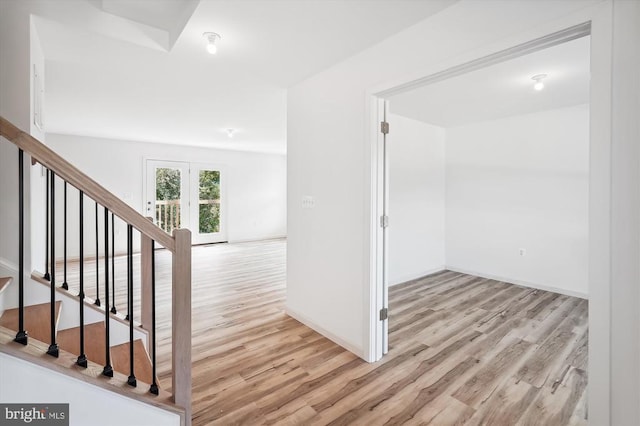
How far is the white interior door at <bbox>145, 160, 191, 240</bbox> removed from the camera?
6.66 m

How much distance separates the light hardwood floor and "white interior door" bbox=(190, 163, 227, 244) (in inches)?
148

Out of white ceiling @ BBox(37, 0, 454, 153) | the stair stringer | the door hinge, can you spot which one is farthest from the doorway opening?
the stair stringer

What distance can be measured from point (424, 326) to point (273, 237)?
630 cm

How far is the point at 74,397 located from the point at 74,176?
0.90 m

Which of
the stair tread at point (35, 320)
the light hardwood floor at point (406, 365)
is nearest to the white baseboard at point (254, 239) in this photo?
the light hardwood floor at point (406, 365)

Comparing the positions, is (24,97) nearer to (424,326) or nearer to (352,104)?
(352,104)

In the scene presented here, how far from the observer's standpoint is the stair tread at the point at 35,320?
1564mm

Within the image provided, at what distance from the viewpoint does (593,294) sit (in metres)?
1.28

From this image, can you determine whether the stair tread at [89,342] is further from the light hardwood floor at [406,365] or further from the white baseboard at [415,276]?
the white baseboard at [415,276]

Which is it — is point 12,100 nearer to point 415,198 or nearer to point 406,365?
point 406,365

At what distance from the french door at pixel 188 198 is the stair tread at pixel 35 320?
4.92 m

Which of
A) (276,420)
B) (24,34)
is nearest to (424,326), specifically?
(276,420)

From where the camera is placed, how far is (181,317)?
147 centimetres

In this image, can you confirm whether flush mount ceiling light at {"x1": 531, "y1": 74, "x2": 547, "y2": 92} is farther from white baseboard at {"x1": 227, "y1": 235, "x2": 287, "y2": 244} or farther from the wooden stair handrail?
white baseboard at {"x1": 227, "y1": 235, "x2": 287, "y2": 244}
